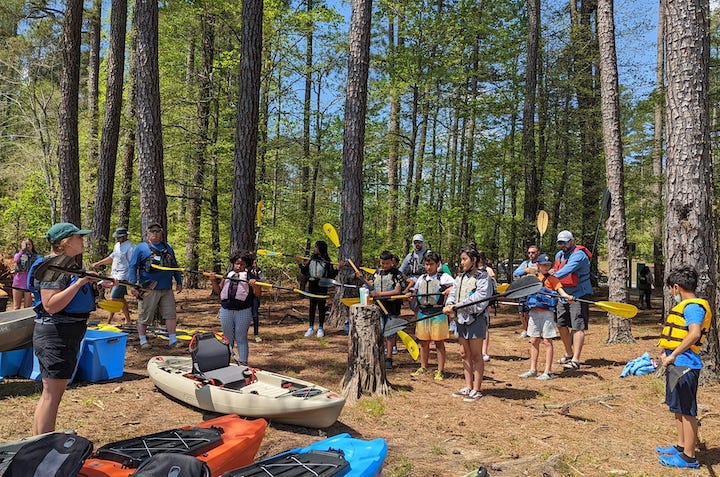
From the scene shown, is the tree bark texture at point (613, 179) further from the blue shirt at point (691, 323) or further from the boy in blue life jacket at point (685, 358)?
the blue shirt at point (691, 323)

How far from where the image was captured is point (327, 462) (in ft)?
10.2

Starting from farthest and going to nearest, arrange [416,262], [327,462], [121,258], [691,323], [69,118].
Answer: [69,118], [121,258], [416,262], [691,323], [327,462]

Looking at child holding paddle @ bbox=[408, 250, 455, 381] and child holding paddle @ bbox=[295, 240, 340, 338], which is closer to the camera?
child holding paddle @ bbox=[408, 250, 455, 381]

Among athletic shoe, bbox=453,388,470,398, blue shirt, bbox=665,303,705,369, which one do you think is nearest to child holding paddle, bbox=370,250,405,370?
athletic shoe, bbox=453,388,470,398

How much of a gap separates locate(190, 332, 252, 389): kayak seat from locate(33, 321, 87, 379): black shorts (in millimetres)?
1636

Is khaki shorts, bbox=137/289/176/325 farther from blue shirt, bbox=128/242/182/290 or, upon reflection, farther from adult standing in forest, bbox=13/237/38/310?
adult standing in forest, bbox=13/237/38/310

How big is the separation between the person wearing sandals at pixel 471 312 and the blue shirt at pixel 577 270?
5.90 feet

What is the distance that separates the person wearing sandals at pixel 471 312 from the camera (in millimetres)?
5629

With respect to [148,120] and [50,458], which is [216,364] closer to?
[50,458]

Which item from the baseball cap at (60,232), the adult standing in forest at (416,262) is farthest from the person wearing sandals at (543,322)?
the baseball cap at (60,232)

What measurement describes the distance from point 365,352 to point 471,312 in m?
1.31

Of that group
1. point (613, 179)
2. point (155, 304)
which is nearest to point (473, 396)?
point (155, 304)

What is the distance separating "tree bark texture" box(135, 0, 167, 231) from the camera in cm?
920

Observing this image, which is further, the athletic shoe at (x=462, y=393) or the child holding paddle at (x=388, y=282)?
the child holding paddle at (x=388, y=282)
